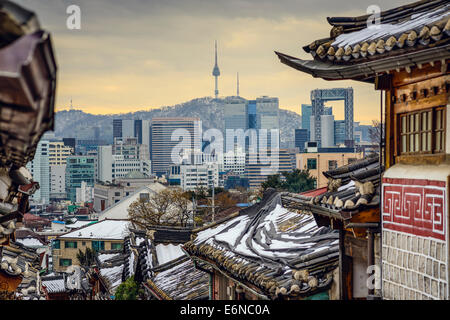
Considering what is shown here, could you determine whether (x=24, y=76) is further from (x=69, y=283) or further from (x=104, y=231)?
(x=104, y=231)

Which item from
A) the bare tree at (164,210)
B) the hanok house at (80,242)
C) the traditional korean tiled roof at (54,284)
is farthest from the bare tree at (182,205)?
the traditional korean tiled roof at (54,284)

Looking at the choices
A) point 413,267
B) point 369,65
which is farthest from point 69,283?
point 413,267

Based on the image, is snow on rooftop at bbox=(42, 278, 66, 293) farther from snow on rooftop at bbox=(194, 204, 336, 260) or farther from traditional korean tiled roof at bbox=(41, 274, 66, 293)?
snow on rooftop at bbox=(194, 204, 336, 260)

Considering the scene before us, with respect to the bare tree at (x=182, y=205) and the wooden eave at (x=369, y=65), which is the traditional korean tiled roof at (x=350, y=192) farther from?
the bare tree at (x=182, y=205)

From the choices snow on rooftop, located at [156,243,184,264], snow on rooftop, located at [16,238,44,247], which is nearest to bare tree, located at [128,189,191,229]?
snow on rooftop, located at [16,238,44,247]

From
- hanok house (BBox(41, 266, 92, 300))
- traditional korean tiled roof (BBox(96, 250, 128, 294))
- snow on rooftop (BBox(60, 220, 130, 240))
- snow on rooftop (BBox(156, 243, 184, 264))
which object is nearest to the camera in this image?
snow on rooftop (BBox(156, 243, 184, 264))
